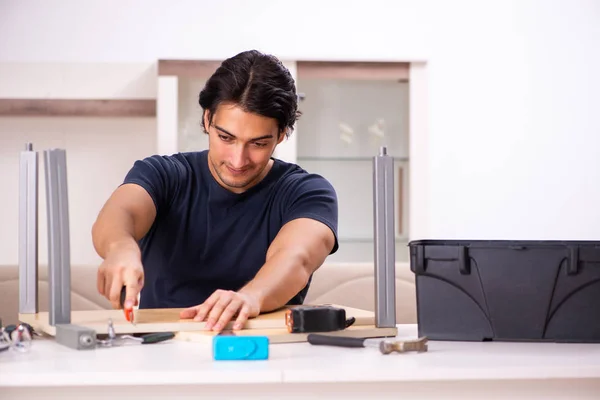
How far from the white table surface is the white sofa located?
1.21 m

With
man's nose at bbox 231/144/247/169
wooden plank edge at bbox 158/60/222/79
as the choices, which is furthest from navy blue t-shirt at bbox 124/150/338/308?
wooden plank edge at bbox 158/60/222/79

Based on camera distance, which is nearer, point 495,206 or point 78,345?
point 78,345

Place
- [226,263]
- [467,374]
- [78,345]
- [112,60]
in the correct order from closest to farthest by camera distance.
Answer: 1. [467,374]
2. [78,345]
3. [226,263]
4. [112,60]

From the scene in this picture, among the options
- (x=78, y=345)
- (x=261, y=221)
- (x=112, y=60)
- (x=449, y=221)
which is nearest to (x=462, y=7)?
(x=449, y=221)

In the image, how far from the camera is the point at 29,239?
55.6 inches

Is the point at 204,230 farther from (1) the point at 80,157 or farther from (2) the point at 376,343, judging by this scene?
(1) the point at 80,157

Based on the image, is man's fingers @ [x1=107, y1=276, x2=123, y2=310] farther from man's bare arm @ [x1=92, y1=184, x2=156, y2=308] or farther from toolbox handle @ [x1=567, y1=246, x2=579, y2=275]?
toolbox handle @ [x1=567, y1=246, x2=579, y2=275]

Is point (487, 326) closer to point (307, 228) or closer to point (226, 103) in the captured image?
point (307, 228)

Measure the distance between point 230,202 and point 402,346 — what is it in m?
0.88

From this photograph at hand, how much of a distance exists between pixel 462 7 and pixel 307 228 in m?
2.23

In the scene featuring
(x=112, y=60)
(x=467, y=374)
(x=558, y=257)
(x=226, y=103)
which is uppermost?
(x=112, y=60)

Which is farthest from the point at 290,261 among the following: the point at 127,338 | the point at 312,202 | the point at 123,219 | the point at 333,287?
the point at 333,287

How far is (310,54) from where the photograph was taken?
345 centimetres

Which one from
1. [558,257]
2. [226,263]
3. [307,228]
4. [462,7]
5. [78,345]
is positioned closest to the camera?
Answer: [78,345]
